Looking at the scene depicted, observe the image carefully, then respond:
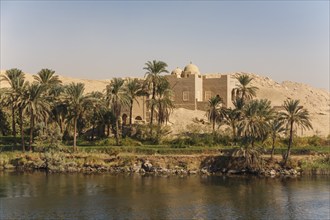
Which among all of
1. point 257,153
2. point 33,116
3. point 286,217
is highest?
point 33,116

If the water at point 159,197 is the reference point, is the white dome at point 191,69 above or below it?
above

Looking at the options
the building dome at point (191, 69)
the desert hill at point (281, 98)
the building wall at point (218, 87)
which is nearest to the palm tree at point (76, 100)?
the desert hill at point (281, 98)

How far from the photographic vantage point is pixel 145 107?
61.1 m

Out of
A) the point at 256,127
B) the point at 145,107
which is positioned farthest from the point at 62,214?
the point at 145,107

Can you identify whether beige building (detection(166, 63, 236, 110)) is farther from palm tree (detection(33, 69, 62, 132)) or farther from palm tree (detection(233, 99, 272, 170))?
palm tree (detection(233, 99, 272, 170))

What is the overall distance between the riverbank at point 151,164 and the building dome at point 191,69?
2381cm

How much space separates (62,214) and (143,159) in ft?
57.8

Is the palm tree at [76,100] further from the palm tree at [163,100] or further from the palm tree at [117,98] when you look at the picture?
the palm tree at [163,100]

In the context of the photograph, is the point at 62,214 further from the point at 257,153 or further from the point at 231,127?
the point at 231,127

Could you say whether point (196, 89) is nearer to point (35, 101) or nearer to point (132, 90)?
point (132, 90)

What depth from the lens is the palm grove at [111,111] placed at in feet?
142

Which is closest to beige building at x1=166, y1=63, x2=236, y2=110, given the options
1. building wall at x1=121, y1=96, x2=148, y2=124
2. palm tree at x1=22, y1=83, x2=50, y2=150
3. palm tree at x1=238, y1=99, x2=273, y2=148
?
building wall at x1=121, y1=96, x2=148, y2=124

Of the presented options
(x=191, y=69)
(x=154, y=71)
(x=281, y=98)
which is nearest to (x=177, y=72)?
(x=191, y=69)

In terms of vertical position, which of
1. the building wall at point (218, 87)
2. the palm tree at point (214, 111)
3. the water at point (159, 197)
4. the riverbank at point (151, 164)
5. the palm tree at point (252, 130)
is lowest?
the water at point (159, 197)
